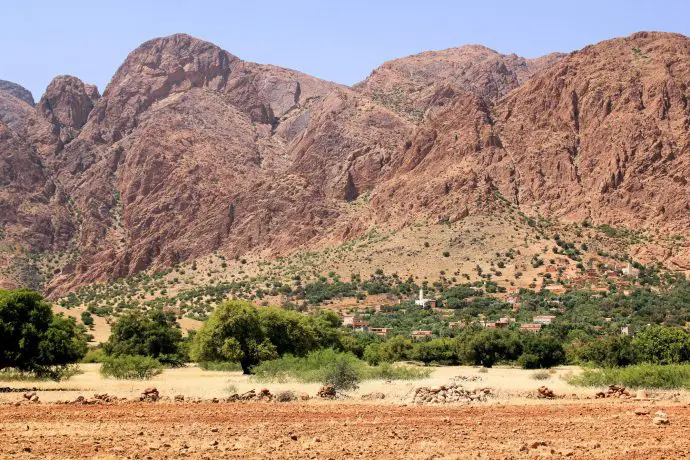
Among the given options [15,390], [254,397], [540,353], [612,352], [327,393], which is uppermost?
[612,352]

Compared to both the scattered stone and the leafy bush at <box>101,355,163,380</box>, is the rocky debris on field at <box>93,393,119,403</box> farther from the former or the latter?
the leafy bush at <box>101,355,163,380</box>

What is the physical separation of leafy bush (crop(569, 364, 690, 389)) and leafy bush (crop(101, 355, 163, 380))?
957 inches

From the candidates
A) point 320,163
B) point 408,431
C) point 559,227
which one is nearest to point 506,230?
point 559,227

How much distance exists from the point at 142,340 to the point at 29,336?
27.4 metres

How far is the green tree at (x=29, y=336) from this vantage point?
3888 centimetres

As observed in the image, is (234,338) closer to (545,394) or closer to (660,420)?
(545,394)

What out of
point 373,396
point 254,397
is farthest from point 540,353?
point 254,397

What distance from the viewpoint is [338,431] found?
2289cm

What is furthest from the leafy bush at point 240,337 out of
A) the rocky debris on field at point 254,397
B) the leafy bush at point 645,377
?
the leafy bush at point 645,377

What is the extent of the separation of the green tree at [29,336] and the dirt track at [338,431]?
10.7m

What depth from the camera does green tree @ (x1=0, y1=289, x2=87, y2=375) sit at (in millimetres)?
38875

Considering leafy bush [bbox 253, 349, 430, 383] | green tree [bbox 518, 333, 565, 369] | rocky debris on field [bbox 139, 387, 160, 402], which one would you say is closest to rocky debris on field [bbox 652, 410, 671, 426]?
rocky debris on field [bbox 139, 387, 160, 402]

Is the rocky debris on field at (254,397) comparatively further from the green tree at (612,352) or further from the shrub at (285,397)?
the green tree at (612,352)

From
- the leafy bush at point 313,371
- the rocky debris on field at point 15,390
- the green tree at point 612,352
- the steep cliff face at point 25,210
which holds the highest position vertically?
the steep cliff face at point 25,210
